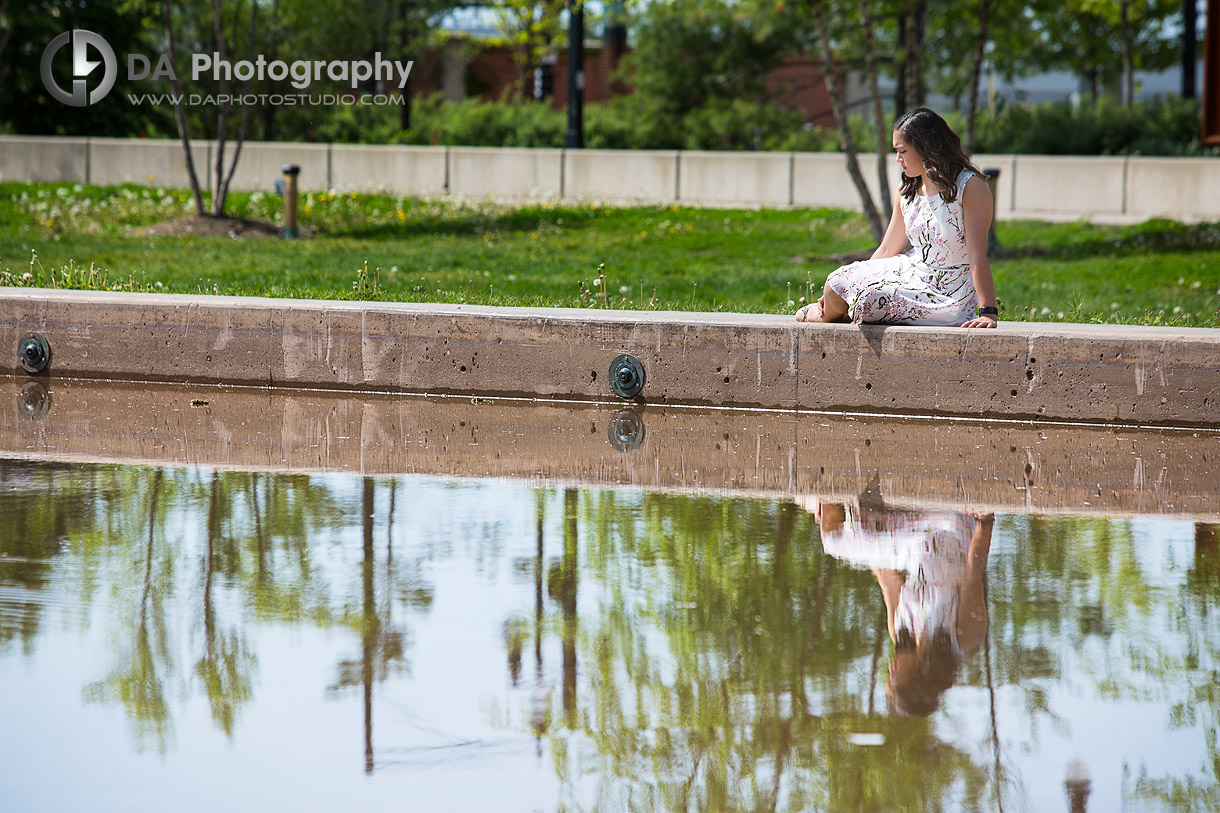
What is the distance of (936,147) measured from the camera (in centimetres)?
670

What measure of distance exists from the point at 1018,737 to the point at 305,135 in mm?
24701

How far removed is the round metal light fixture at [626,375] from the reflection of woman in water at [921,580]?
2214 millimetres

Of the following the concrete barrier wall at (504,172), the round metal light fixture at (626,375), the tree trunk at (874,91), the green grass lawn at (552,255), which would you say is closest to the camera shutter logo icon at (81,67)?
the green grass lawn at (552,255)

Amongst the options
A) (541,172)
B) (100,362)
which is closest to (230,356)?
(100,362)

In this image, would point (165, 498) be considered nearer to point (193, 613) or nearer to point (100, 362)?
point (193, 613)

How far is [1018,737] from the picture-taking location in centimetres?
322

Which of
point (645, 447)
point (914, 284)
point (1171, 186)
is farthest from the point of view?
point (1171, 186)

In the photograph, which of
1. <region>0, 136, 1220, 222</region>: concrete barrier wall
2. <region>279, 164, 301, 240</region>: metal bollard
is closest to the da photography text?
<region>0, 136, 1220, 222</region>: concrete barrier wall

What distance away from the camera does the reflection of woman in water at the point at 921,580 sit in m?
3.55

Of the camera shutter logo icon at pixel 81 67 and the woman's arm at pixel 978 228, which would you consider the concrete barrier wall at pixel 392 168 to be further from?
the woman's arm at pixel 978 228

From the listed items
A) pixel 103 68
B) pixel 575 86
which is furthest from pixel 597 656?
pixel 103 68

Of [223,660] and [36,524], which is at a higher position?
[36,524]

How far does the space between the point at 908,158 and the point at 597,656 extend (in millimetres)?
3812

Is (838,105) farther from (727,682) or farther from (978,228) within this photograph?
(727,682)
